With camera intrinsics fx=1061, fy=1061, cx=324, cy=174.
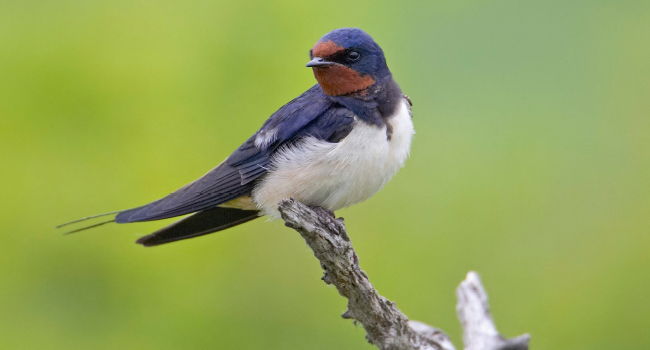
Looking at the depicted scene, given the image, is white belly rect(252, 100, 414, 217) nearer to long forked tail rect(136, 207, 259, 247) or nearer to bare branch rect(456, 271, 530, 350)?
long forked tail rect(136, 207, 259, 247)

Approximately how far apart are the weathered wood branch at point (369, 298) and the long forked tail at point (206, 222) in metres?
0.47

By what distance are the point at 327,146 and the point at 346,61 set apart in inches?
10.1

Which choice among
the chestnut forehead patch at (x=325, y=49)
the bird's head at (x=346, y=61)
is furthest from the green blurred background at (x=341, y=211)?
the chestnut forehead patch at (x=325, y=49)

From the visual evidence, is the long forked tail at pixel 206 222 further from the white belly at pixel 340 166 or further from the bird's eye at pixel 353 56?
the bird's eye at pixel 353 56

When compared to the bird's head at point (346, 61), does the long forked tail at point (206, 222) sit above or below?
below

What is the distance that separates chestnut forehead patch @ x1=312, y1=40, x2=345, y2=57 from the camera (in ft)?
10.0

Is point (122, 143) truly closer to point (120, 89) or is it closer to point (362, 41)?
point (120, 89)

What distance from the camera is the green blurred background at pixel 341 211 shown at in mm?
3877

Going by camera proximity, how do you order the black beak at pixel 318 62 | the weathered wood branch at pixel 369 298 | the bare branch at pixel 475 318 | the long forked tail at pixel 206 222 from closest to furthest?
the bare branch at pixel 475 318 < the weathered wood branch at pixel 369 298 < the black beak at pixel 318 62 < the long forked tail at pixel 206 222

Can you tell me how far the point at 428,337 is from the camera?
301 centimetres

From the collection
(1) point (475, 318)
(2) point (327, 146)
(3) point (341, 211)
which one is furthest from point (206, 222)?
(1) point (475, 318)

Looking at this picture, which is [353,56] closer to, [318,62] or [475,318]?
[318,62]

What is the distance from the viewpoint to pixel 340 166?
3.08m

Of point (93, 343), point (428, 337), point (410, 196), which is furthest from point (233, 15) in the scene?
point (428, 337)
